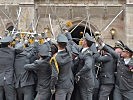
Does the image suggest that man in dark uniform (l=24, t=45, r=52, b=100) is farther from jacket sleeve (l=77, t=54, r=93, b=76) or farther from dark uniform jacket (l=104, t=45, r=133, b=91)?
dark uniform jacket (l=104, t=45, r=133, b=91)

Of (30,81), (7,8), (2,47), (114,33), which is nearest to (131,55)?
(30,81)

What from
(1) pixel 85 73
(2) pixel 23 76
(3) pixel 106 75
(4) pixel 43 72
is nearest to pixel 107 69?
(3) pixel 106 75

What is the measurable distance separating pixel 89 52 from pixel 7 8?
1121cm

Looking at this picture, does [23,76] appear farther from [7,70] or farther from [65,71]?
[65,71]

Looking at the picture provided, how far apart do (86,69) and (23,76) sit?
156 cm

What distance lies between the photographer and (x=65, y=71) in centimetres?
668

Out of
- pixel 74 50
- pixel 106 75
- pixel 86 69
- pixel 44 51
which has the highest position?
pixel 44 51

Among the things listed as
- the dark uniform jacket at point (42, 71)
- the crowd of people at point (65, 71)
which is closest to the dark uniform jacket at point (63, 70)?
the crowd of people at point (65, 71)

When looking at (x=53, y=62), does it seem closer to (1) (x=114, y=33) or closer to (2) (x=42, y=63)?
(2) (x=42, y=63)

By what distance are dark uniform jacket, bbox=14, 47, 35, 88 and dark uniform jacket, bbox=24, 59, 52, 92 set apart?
352 millimetres

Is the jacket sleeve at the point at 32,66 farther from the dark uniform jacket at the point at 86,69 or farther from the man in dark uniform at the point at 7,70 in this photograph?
the dark uniform jacket at the point at 86,69

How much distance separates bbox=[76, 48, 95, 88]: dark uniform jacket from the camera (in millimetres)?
6859

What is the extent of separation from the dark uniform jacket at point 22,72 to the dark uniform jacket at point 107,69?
1.68 metres

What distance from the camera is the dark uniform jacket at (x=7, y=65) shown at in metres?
7.32
